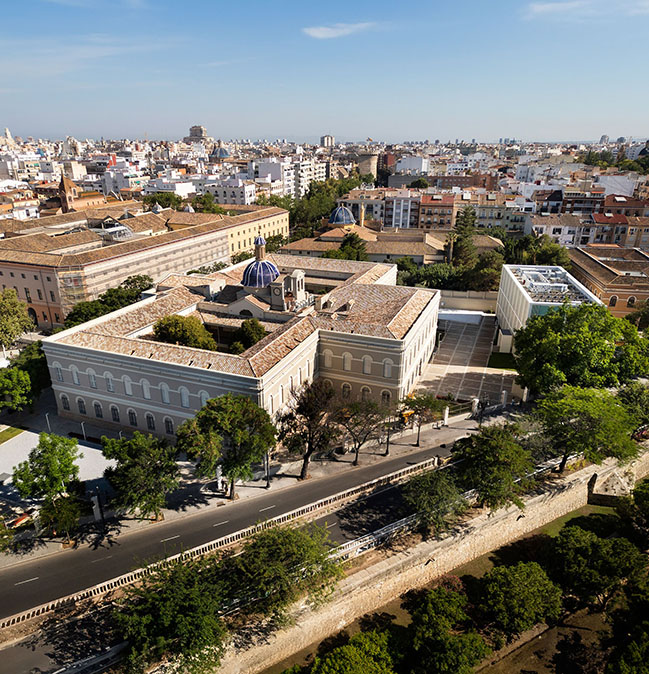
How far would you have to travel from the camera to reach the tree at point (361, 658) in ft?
88.9

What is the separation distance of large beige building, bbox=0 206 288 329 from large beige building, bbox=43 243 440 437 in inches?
735

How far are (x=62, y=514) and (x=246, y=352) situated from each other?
63.7 feet

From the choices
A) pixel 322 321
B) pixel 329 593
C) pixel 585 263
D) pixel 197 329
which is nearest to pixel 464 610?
pixel 329 593

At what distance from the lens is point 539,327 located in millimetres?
51500

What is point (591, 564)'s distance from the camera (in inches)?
1335

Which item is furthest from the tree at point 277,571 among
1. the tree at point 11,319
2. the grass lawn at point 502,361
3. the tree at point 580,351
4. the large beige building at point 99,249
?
the large beige building at point 99,249

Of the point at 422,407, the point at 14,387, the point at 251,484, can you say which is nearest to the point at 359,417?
the point at 422,407

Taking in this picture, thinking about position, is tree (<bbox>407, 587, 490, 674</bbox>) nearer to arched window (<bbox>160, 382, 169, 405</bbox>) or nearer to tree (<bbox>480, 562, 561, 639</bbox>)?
tree (<bbox>480, 562, 561, 639</bbox>)

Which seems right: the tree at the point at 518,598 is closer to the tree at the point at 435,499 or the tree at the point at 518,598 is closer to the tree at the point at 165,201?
the tree at the point at 435,499

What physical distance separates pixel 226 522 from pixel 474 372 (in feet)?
122

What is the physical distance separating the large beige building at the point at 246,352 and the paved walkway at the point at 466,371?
287 centimetres

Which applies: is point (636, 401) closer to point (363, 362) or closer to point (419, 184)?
point (363, 362)

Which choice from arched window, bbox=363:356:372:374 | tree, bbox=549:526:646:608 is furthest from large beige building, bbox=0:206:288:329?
tree, bbox=549:526:646:608

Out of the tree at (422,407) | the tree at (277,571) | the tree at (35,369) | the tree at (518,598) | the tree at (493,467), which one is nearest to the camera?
the tree at (277,571)
